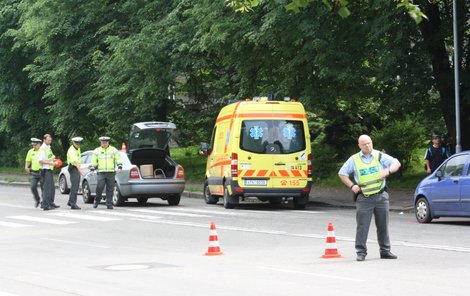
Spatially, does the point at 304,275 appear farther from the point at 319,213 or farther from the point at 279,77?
the point at 279,77

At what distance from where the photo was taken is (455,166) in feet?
69.2

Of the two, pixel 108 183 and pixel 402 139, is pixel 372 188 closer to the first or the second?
pixel 108 183

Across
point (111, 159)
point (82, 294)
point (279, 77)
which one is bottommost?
point (82, 294)

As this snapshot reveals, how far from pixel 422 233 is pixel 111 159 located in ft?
33.5

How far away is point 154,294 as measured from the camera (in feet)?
35.2

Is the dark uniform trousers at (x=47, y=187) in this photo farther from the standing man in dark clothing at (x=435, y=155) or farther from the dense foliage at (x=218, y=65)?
the standing man in dark clothing at (x=435, y=155)

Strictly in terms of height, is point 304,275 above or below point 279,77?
below

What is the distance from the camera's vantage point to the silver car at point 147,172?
2711cm

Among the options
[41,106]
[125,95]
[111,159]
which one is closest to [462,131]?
[111,159]

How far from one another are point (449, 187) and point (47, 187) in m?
10.6

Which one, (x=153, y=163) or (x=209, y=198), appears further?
(x=209, y=198)

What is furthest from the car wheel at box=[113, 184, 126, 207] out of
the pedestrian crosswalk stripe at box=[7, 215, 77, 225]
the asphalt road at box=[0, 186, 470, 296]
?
the pedestrian crosswalk stripe at box=[7, 215, 77, 225]

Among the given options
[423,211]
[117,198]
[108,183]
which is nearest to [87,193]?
[117,198]

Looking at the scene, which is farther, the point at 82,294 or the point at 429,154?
the point at 429,154
